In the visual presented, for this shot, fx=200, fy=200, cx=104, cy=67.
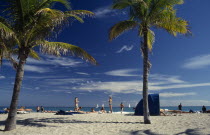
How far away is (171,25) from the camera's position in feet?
39.2

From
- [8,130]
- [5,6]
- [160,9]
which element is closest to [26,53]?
[5,6]

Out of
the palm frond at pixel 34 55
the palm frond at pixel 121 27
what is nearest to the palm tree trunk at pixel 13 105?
the palm frond at pixel 34 55

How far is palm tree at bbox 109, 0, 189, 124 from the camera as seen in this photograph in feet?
38.8

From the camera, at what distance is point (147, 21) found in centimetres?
1241

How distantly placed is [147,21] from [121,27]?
5.40 ft

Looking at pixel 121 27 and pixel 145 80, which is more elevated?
pixel 121 27

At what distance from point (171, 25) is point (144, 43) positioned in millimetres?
1930

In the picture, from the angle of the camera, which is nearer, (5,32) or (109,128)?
(5,32)

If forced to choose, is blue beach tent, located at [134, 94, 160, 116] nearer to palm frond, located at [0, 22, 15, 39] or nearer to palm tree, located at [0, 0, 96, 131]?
palm tree, located at [0, 0, 96, 131]

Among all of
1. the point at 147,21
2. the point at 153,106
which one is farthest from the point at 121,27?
the point at 153,106

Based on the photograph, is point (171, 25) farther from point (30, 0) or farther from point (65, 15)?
point (30, 0)

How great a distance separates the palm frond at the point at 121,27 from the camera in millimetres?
12297

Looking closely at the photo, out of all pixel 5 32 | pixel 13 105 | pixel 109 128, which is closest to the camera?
pixel 5 32

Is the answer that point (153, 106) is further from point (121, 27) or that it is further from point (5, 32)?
point (5, 32)
